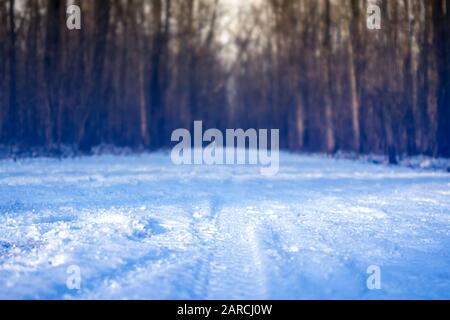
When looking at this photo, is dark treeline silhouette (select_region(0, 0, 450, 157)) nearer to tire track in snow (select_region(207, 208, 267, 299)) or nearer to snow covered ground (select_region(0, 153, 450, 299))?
snow covered ground (select_region(0, 153, 450, 299))

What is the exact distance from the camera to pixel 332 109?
2294cm

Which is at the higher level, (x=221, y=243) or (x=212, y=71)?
(x=212, y=71)

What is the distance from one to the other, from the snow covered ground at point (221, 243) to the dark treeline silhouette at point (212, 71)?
34.7 ft

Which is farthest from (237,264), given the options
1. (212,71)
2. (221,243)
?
(212,71)

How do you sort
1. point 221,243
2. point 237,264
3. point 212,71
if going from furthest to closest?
point 212,71 → point 221,243 → point 237,264

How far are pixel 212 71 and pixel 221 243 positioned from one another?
33.3 m

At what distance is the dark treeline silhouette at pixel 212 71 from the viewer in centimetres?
1730

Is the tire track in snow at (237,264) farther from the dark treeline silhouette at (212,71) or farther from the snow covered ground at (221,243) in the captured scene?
the dark treeline silhouette at (212,71)

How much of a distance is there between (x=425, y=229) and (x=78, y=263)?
12.5 ft

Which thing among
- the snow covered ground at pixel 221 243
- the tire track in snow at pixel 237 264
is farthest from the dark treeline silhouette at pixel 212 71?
the tire track in snow at pixel 237 264

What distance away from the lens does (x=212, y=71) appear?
3622 centimetres

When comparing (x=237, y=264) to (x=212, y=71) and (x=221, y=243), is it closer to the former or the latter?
(x=221, y=243)

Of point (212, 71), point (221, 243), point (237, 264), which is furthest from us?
point (212, 71)

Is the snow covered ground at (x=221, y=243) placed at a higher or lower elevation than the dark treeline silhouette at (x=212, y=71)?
lower
